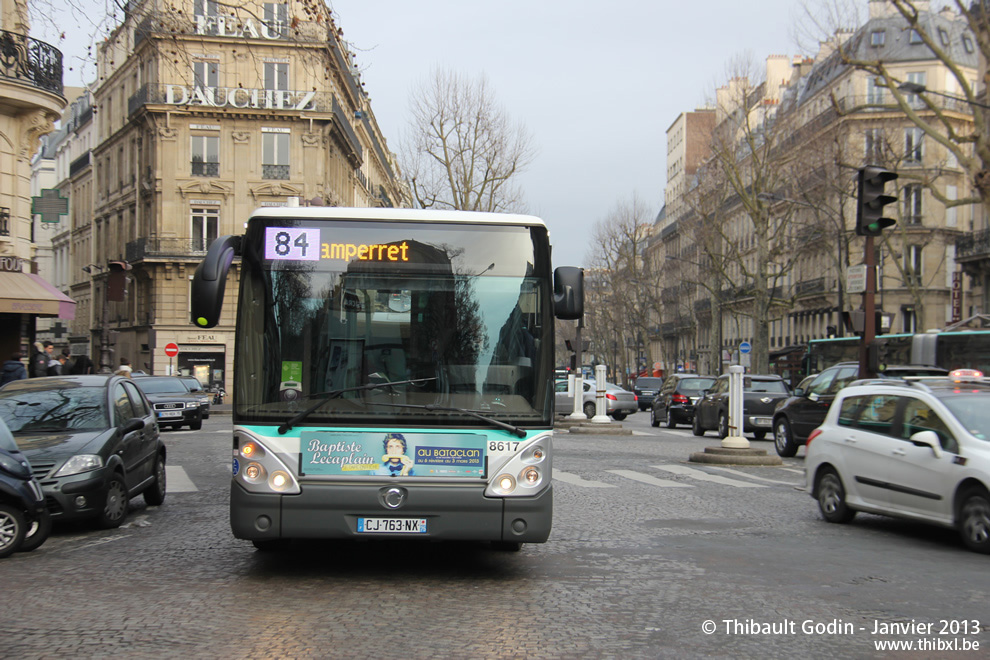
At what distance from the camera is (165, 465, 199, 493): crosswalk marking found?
14962mm

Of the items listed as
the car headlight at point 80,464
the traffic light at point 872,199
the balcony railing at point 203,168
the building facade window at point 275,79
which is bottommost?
the car headlight at point 80,464

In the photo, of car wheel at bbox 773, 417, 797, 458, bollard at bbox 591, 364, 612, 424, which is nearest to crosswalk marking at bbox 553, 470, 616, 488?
car wheel at bbox 773, 417, 797, 458

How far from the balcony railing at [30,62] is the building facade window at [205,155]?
94.4 ft

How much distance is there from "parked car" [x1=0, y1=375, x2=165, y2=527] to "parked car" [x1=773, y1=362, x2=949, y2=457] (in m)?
13.4

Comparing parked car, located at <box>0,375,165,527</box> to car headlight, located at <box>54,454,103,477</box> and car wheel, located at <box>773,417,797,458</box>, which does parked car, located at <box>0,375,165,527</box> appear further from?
car wheel, located at <box>773,417,797,458</box>

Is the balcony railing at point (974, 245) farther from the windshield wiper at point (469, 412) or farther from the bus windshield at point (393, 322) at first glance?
the windshield wiper at point (469, 412)

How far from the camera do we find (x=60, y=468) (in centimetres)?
1054

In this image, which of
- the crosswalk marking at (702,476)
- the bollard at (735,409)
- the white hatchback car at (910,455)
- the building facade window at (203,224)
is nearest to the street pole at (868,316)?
the bollard at (735,409)

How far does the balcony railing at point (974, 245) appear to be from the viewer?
164 feet

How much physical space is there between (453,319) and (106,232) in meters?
60.6

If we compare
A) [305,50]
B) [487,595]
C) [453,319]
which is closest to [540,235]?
[453,319]

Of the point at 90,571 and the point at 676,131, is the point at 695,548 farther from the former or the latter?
the point at 676,131

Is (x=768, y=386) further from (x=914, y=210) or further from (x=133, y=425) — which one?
(x=914, y=210)

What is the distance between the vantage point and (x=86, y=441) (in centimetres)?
1097
